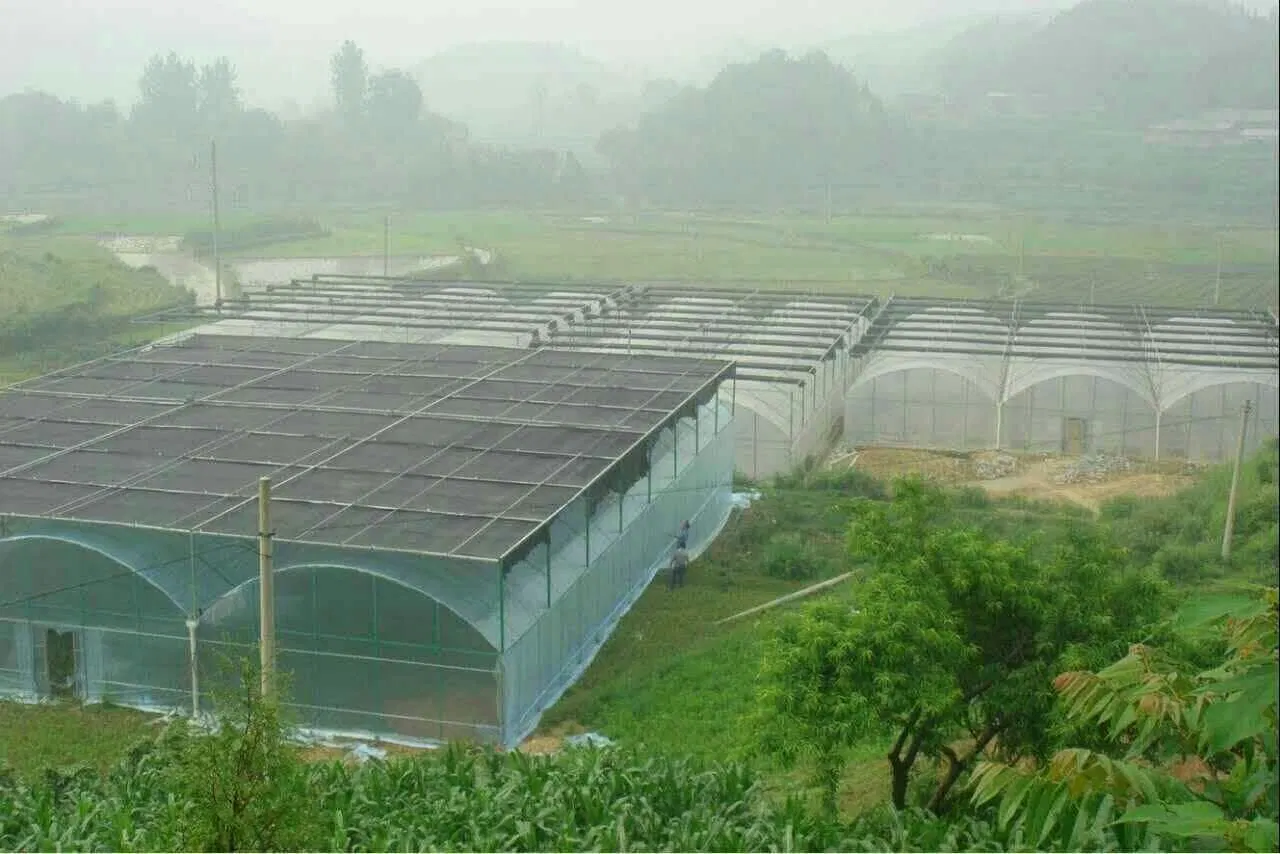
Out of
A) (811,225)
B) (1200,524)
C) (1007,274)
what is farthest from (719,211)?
(1200,524)

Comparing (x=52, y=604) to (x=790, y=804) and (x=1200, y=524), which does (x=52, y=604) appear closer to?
(x=790, y=804)

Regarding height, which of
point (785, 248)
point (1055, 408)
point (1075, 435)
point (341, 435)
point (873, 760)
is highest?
point (785, 248)

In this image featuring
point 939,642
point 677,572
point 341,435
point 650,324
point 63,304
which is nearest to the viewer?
point 939,642

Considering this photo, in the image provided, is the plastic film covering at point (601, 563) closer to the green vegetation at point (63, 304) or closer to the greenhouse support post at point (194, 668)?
the greenhouse support post at point (194, 668)

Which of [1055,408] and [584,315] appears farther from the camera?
[584,315]

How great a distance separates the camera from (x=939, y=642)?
9156 millimetres

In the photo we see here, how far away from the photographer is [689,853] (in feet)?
23.7

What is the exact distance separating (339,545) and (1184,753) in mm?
9753

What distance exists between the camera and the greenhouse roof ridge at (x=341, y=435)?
49.1 feet

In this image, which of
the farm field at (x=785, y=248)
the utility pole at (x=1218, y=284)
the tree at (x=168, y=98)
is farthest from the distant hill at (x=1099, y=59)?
the tree at (x=168, y=98)

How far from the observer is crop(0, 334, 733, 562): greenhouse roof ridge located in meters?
15.0

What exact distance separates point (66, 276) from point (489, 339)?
8.82 meters

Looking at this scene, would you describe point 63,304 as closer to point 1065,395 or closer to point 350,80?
point 350,80

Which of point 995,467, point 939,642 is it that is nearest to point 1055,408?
point 995,467
